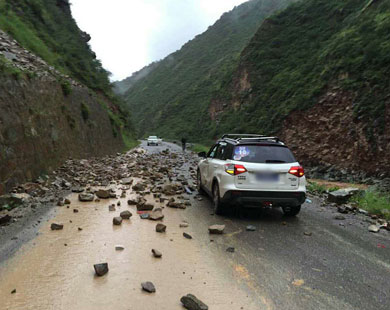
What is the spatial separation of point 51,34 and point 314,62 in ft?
80.7

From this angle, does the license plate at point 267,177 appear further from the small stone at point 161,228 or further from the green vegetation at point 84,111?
the green vegetation at point 84,111

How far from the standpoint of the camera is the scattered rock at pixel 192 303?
129 inches

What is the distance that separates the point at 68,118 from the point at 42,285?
14.1 m

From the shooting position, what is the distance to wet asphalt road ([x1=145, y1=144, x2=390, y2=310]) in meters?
3.57

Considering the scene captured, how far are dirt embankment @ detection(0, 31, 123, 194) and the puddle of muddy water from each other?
144 inches

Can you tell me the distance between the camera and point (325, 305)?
3393 millimetres

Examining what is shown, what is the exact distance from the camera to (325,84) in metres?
22.2

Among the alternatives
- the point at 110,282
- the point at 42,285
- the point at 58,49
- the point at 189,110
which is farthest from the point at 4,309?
the point at 189,110

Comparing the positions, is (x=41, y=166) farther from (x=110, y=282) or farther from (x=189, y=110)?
(x=189, y=110)

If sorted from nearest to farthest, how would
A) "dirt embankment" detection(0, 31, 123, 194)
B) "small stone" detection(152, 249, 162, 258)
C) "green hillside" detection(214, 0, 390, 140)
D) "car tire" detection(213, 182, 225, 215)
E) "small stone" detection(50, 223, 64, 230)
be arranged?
"small stone" detection(152, 249, 162, 258) → "small stone" detection(50, 223, 64, 230) → "car tire" detection(213, 182, 225, 215) → "dirt embankment" detection(0, 31, 123, 194) → "green hillside" detection(214, 0, 390, 140)

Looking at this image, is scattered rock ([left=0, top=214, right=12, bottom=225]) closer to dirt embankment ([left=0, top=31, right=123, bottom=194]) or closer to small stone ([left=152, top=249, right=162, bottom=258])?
dirt embankment ([left=0, top=31, right=123, bottom=194])

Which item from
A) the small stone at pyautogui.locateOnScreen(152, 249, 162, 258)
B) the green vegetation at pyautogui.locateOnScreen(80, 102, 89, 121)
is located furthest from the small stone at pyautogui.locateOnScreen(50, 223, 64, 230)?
the green vegetation at pyautogui.locateOnScreen(80, 102, 89, 121)

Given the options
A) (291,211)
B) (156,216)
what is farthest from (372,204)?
(156,216)

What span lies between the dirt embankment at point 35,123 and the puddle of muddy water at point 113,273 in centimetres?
365
